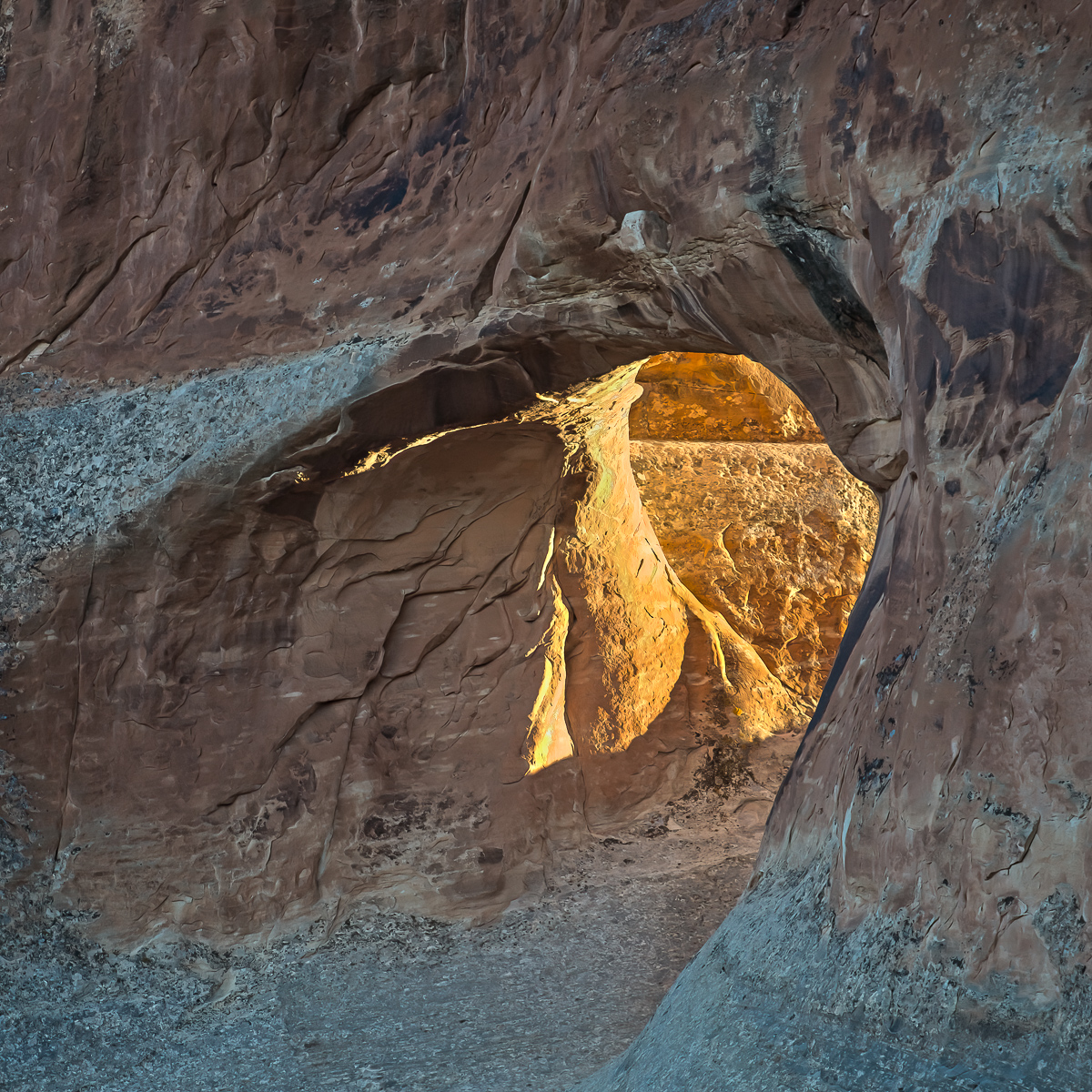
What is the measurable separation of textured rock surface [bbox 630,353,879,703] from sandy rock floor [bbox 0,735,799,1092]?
2059 millimetres

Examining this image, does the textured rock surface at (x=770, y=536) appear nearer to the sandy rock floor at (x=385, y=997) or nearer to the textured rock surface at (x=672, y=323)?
the sandy rock floor at (x=385, y=997)

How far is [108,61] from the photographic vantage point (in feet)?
16.3

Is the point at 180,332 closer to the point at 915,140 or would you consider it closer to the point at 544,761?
the point at 544,761

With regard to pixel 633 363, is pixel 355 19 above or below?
above

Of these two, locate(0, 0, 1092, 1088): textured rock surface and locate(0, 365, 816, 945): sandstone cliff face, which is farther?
locate(0, 365, 816, 945): sandstone cliff face

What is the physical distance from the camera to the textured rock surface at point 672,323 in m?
2.19

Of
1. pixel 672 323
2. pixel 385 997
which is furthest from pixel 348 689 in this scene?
pixel 672 323

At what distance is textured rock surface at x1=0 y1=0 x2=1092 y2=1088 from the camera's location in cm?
219

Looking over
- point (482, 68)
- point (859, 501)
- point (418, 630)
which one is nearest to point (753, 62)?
point (482, 68)

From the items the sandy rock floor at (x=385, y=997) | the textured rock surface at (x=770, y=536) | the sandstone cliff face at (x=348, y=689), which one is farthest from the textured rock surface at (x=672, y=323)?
the textured rock surface at (x=770, y=536)

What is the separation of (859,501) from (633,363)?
12.6 feet

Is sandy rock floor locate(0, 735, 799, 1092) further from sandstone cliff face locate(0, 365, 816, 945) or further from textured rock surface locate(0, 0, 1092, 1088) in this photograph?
textured rock surface locate(0, 0, 1092, 1088)

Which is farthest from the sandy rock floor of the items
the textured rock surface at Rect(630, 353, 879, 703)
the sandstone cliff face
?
the textured rock surface at Rect(630, 353, 879, 703)

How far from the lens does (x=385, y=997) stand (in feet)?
15.5
